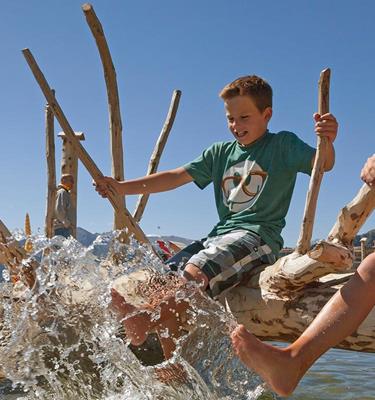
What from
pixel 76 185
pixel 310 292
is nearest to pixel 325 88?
pixel 310 292

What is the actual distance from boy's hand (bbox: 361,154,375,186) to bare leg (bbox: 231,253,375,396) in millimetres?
324

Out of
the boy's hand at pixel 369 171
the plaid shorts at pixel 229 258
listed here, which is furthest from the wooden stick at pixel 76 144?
the boy's hand at pixel 369 171

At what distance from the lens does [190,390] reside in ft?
9.29

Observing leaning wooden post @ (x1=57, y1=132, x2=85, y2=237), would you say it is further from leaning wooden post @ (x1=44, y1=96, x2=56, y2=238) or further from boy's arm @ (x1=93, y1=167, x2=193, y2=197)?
boy's arm @ (x1=93, y1=167, x2=193, y2=197)

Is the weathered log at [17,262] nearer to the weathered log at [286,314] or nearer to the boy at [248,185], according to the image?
the boy at [248,185]

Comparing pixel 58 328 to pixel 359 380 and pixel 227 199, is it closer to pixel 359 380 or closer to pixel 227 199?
pixel 227 199

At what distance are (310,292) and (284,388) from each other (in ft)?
2.79

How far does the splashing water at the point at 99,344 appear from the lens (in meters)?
2.87

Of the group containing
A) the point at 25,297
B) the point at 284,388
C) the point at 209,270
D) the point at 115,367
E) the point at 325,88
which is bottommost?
the point at 284,388

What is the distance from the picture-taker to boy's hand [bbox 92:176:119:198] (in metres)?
3.70

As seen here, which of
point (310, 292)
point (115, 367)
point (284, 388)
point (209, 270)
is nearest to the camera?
point (284, 388)

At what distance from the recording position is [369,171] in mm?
2156

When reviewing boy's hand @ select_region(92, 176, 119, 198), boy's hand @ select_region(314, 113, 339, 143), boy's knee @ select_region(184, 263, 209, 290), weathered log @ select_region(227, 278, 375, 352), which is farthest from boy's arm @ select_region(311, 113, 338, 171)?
boy's hand @ select_region(92, 176, 119, 198)

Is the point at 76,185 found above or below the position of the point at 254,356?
above
